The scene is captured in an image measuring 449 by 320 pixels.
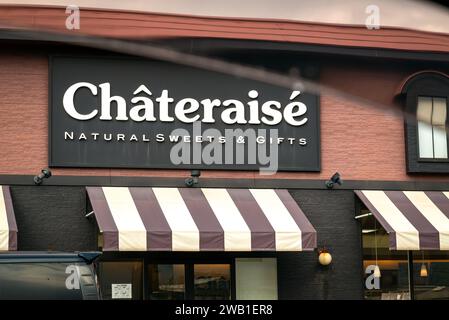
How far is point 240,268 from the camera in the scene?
1335cm

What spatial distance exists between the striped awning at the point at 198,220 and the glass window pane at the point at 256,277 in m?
1.10

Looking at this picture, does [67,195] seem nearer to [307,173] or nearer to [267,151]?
[307,173]

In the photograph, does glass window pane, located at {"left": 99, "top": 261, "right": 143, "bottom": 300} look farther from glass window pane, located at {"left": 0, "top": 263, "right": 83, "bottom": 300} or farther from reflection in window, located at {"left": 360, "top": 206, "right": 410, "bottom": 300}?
glass window pane, located at {"left": 0, "top": 263, "right": 83, "bottom": 300}

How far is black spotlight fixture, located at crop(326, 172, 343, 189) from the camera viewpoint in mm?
13383

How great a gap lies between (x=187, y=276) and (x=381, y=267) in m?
3.55

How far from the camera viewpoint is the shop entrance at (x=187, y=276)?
41.9ft

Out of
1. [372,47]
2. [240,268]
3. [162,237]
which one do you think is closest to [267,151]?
[372,47]

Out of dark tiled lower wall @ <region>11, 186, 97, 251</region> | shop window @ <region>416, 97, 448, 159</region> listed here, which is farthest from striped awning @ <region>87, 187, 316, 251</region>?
shop window @ <region>416, 97, 448, 159</region>

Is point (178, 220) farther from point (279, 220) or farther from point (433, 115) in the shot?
point (433, 115)

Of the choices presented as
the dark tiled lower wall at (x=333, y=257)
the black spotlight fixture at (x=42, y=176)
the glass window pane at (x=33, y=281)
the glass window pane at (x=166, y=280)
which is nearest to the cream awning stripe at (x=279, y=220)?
the dark tiled lower wall at (x=333, y=257)

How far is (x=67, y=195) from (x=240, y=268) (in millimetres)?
3220

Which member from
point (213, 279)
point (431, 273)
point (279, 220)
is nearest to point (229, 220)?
point (279, 220)

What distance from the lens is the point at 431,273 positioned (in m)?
14.0
